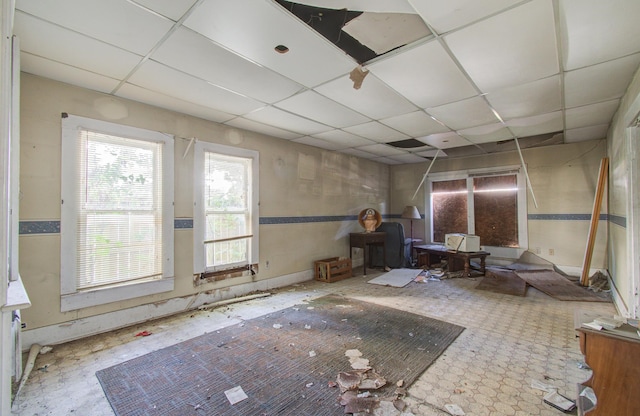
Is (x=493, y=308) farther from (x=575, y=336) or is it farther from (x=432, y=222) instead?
(x=432, y=222)

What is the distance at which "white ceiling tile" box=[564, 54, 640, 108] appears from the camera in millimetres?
2447

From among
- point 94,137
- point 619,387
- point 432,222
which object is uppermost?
point 94,137

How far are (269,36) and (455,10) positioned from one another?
1.25m

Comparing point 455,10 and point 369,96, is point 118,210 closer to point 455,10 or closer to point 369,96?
point 369,96

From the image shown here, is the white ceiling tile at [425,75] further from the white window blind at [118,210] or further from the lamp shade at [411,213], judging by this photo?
the lamp shade at [411,213]

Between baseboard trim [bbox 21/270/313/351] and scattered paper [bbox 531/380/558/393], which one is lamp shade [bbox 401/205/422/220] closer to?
baseboard trim [bbox 21/270/313/351]

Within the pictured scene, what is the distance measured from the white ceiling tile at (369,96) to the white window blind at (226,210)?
6.23 feet

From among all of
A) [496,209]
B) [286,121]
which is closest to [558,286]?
[496,209]

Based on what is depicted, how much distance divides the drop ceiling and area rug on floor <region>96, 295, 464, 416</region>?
8.34 ft

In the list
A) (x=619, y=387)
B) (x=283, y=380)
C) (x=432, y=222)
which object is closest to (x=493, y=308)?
(x=619, y=387)

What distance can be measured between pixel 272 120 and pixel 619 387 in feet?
13.0

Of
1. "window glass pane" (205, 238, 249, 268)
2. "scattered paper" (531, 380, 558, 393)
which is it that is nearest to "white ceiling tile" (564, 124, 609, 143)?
"scattered paper" (531, 380, 558, 393)

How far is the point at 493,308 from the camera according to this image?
369cm

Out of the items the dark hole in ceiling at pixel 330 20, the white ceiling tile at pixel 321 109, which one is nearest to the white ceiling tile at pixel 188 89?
the white ceiling tile at pixel 321 109
